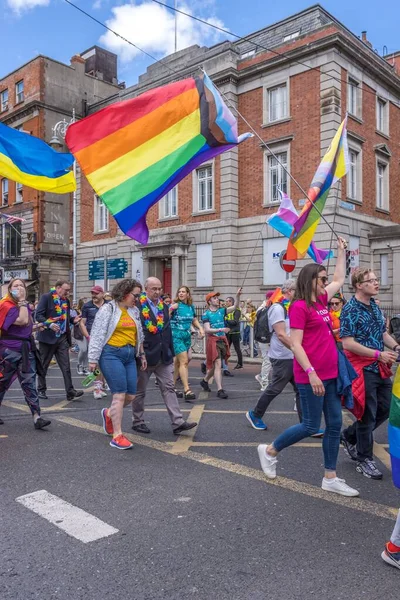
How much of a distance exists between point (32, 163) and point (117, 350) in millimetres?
3559

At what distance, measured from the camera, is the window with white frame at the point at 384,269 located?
76.0 feet

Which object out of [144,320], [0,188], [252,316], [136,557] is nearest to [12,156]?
[144,320]

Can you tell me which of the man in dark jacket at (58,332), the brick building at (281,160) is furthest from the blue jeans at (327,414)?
the brick building at (281,160)

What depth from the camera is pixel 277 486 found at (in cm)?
444

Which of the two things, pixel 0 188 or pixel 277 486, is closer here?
pixel 277 486

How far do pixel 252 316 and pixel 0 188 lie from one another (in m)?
27.3

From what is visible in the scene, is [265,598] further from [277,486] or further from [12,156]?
[12,156]

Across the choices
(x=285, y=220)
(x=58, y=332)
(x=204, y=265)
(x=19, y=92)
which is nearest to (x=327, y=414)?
(x=58, y=332)

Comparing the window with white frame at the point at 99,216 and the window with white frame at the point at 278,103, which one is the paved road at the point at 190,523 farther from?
the window with white frame at the point at 99,216

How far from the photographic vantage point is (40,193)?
114 ft

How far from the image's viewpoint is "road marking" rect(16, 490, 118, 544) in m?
3.54

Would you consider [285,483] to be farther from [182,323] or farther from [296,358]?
[182,323]

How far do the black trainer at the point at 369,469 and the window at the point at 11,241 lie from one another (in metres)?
33.8

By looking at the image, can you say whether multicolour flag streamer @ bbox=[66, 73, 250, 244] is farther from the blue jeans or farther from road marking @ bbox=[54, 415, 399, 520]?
the blue jeans
